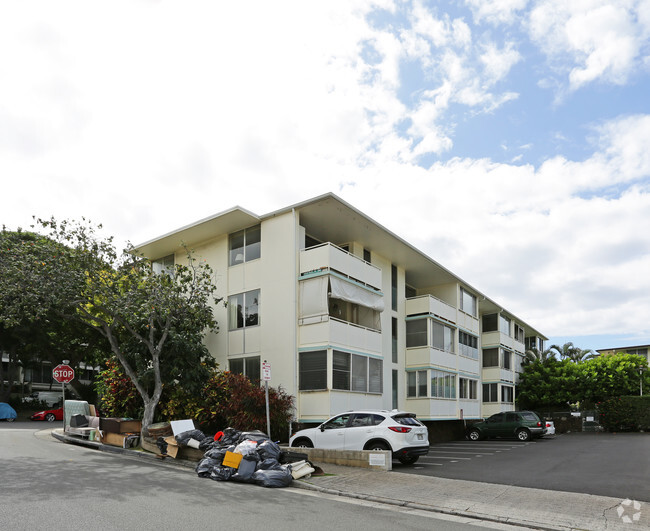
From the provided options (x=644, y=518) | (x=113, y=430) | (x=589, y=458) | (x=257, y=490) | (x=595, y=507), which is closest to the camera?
(x=644, y=518)

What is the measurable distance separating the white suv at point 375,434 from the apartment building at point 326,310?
2386 millimetres

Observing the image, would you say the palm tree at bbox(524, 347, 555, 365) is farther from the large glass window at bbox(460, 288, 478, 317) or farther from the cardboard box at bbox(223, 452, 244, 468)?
the cardboard box at bbox(223, 452, 244, 468)

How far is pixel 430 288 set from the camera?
32281 millimetres

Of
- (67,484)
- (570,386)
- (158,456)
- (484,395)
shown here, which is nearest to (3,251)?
(158,456)

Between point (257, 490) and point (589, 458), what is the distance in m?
13.9

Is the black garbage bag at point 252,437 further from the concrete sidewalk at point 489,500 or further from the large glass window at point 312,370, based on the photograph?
the large glass window at point 312,370

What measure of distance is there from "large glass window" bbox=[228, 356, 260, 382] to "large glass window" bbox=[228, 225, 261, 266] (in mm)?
3828

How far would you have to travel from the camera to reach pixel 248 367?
842 inches

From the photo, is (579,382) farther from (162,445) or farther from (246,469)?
(246,469)

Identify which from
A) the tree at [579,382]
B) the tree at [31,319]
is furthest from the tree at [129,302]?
the tree at [579,382]

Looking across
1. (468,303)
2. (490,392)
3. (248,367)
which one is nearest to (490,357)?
(490,392)

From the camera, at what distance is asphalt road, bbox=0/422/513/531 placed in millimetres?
7953

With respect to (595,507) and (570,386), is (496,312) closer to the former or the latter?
(570,386)

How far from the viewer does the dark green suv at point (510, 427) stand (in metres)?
30.3
